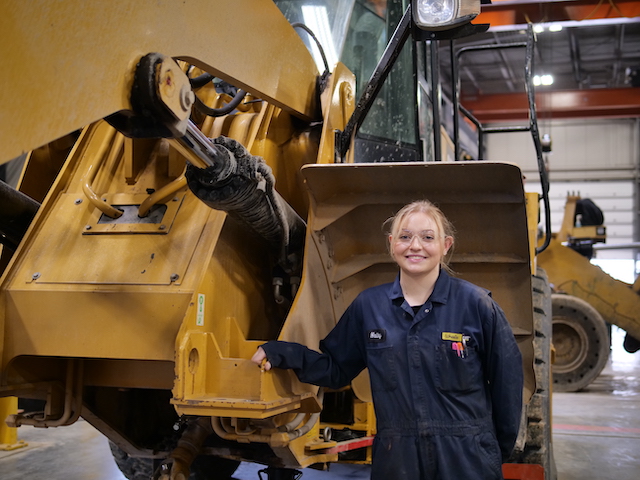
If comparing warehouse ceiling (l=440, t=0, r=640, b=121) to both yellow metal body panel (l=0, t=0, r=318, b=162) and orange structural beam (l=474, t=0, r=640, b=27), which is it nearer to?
orange structural beam (l=474, t=0, r=640, b=27)

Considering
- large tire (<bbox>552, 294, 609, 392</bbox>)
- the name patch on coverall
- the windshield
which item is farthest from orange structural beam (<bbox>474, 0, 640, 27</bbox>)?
the name patch on coverall

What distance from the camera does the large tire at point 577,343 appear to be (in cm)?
833

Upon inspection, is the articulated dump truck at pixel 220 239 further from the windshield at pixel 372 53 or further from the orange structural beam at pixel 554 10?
the orange structural beam at pixel 554 10

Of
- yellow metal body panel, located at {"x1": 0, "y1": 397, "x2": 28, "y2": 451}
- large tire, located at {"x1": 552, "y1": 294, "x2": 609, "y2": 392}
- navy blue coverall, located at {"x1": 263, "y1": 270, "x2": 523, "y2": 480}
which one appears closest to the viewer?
navy blue coverall, located at {"x1": 263, "y1": 270, "x2": 523, "y2": 480}

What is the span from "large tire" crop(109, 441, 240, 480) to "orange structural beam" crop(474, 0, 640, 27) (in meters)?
8.62

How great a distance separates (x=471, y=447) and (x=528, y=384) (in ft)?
2.91

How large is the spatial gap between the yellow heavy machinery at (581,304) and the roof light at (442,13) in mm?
6618

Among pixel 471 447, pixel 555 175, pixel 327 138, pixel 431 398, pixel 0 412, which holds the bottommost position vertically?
pixel 0 412

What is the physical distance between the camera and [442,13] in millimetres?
2408

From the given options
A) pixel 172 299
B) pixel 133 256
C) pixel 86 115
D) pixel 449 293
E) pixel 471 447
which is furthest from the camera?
pixel 133 256

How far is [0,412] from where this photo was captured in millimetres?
5703

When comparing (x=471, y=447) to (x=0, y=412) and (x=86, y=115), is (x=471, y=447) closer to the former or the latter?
(x=86, y=115)

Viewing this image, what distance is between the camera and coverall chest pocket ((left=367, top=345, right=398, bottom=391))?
2113mm

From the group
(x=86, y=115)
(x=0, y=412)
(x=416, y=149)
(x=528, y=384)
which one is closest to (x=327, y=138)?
(x=416, y=149)
